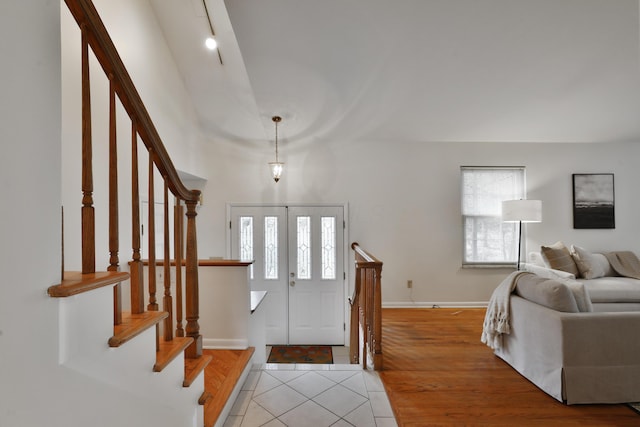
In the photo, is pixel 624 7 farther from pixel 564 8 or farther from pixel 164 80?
pixel 164 80

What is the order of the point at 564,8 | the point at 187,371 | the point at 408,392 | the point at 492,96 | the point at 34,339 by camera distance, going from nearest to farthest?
the point at 34,339
the point at 187,371
the point at 408,392
the point at 564,8
the point at 492,96

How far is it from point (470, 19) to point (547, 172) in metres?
2.92

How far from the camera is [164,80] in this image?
3264mm

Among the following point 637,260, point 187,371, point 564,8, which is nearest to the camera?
point 187,371

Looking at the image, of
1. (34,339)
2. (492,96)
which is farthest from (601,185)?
(34,339)

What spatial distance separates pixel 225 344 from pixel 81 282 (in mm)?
2027

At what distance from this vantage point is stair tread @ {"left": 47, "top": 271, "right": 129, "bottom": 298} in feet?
2.48

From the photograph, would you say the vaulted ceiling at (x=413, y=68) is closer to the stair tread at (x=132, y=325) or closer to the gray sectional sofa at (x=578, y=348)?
the gray sectional sofa at (x=578, y=348)

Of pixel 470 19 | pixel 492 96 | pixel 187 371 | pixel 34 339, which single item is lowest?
pixel 187 371

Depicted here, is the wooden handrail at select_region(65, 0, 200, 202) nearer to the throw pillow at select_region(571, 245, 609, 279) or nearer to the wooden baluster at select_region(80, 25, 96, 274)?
the wooden baluster at select_region(80, 25, 96, 274)

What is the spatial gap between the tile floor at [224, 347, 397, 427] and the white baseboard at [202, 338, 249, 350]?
0.68ft

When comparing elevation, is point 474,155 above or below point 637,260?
above

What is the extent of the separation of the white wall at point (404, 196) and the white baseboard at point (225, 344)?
1989mm

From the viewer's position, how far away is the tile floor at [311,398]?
1.90 meters
